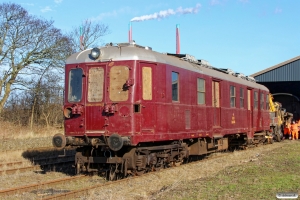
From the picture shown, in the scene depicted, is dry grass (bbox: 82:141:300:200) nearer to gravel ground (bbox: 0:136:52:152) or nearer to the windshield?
the windshield

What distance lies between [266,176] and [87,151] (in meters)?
4.85

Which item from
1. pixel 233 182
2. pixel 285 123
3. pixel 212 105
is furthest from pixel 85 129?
pixel 285 123

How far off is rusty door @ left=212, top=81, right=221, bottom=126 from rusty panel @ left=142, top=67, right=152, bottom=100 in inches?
180

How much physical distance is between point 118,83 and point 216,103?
A: 5.53 m

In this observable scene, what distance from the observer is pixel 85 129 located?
34.9 ft

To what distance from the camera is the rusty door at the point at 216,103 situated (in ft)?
48.0

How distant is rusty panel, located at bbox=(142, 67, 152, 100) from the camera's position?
34.5ft

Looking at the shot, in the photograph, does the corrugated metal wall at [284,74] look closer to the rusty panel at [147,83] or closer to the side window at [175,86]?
the side window at [175,86]

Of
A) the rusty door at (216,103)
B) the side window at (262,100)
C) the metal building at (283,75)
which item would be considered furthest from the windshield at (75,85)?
the metal building at (283,75)

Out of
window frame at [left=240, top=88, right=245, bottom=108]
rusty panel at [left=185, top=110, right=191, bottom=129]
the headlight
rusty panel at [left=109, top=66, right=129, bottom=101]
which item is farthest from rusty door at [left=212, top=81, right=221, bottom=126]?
the headlight

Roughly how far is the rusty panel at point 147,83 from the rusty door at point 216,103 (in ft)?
15.0

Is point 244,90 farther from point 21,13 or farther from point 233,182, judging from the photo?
point 21,13

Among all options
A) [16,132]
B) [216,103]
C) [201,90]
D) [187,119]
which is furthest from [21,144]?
[187,119]

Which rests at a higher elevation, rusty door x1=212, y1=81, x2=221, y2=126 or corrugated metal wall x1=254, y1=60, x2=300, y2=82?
corrugated metal wall x1=254, y1=60, x2=300, y2=82
